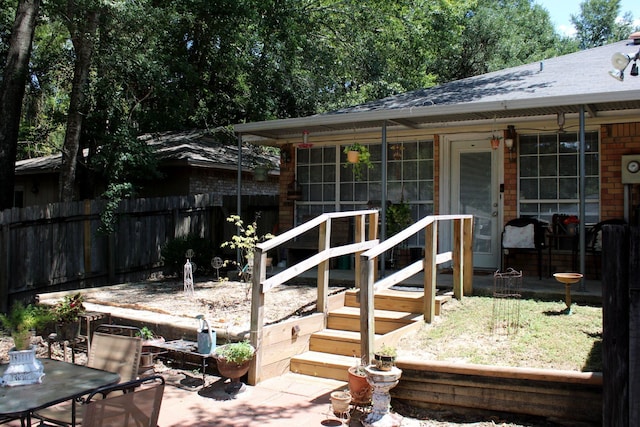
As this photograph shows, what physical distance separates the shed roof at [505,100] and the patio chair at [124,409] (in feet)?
19.3

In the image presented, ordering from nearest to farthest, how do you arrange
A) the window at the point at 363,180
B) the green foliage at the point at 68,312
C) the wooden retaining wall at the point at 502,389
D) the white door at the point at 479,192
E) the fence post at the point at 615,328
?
the fence post at the point at 615,328 → the wooden retaining wall at the point at 502,389 → the green foliage at the point at 68,312 → the white door at the point at 479,192 → the window at the point at 363,180

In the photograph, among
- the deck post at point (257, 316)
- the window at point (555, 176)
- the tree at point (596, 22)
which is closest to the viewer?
the deck post at point (257, 316)

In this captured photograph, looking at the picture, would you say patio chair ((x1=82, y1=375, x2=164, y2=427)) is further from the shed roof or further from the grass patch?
the shed roof

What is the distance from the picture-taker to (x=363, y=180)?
10.5 metres

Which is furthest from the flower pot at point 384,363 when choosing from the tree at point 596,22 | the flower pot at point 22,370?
the tree at point 596,22

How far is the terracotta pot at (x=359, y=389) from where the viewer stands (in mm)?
4727

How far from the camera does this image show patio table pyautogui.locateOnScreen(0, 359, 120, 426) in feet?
10.5

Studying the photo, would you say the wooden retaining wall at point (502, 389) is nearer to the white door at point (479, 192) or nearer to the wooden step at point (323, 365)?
the wooden step at point (323, 365)

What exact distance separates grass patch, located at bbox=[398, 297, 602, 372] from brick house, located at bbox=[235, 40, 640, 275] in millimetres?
1297

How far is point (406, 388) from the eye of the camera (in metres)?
4.80

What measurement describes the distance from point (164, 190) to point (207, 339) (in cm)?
902

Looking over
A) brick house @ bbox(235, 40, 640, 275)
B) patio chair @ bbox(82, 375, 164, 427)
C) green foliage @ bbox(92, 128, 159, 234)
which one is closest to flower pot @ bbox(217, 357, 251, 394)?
patio chair @ bbox(82, 375, 164, 427)

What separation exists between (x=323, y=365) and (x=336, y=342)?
0.42 metres

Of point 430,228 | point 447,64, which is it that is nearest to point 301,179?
point 430,228
